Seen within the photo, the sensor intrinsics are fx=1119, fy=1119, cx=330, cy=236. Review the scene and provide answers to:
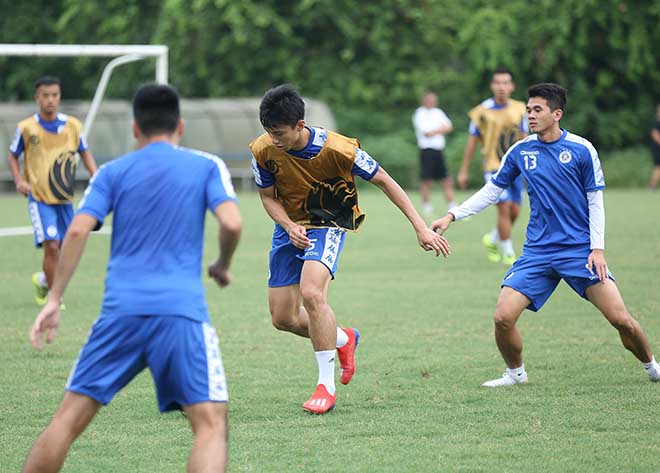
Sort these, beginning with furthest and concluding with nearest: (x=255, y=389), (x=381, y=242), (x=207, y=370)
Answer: (x=381, y=242)
(x=255, y=389)
(x=207, y=370)

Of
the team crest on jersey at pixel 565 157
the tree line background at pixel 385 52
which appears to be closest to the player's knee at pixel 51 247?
the team crest on jersey at pixel 565 157

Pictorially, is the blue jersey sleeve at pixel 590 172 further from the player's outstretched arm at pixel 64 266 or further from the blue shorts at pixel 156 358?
the player's outstretched arm at pixel 64 266

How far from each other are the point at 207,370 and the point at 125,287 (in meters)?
0.47

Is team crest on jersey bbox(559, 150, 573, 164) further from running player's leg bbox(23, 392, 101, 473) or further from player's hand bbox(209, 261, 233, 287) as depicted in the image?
running player's leg bbox(23, 392, 101, 473)

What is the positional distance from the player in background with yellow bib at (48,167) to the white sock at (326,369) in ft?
15.7

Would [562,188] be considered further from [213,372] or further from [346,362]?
[213,372]

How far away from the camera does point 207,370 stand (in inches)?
178

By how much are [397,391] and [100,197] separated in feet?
11.1

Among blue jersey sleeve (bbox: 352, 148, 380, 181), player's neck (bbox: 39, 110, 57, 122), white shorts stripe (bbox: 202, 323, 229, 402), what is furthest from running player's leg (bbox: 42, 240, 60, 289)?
white shorts stripe (bbox: 202, 323, 229, 402)

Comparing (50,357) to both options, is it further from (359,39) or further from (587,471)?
(359,39)

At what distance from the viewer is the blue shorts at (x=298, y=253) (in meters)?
7.05

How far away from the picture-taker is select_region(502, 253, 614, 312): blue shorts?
7.20 m

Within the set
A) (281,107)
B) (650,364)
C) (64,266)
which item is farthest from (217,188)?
(650,364)

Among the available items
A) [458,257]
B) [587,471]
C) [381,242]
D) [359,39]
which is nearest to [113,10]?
[359,39]
